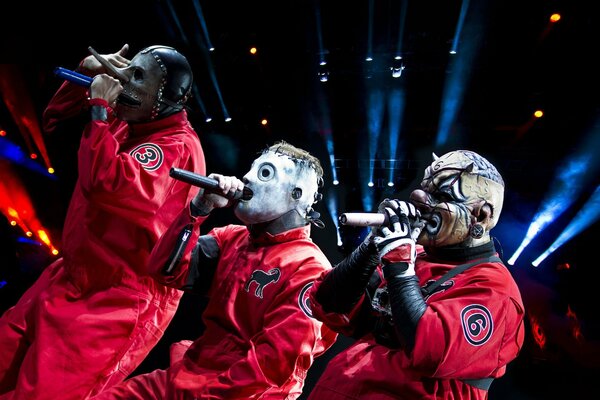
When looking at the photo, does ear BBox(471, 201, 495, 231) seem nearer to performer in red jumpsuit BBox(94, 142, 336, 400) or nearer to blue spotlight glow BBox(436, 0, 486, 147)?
performer in red jumpsuit BBox(94, 142, 336, 400)

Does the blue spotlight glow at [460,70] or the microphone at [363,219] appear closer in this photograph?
the microphone at [363,219]

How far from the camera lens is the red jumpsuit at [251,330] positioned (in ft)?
6.89

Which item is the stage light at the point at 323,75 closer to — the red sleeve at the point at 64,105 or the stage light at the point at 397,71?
the stage light at the point at 397,71

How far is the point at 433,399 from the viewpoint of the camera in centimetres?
171

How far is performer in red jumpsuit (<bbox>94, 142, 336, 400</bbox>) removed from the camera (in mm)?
2119

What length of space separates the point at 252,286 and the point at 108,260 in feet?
2.53

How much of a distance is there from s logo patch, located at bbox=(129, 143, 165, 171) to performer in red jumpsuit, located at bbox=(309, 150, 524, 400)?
3.62 ft

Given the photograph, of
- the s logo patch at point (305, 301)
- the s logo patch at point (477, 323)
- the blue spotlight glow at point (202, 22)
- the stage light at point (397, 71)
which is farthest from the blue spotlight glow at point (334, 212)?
the s logo patch at point (477, 323)

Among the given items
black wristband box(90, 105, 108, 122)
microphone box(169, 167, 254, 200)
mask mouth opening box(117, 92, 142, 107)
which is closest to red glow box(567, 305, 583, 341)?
microphone box(169, 167, 254, 200)

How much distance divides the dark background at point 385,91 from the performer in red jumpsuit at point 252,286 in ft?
7.97

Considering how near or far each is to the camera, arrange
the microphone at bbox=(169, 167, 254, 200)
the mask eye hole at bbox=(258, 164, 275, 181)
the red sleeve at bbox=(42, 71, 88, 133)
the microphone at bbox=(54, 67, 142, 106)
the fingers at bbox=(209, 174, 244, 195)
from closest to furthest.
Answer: the microphone at bbox=(169, 167, 254, 200) → the fingers at bbox=(209, 174, 244, 195) → the mask eye hole at bbox=(258, 164, 275, 181) → the microphone at bbox=(54, 67, 142, 106) → the red sleeve at bbox=(42, 71, 88, 133)

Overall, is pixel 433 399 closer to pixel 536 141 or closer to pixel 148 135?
pixel 148 135

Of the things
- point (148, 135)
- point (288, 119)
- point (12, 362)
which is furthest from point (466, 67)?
point (12, 362)

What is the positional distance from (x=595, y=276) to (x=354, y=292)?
367 centimetres
